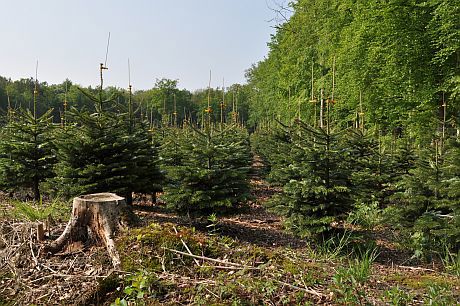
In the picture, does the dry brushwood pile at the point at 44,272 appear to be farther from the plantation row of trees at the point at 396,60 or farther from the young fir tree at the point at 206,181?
the plantation row of trees at the point at 396,60

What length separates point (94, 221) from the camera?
398 cm

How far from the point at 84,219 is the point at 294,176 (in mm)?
4003

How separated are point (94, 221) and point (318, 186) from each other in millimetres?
3517

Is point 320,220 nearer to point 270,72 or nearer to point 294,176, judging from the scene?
point 294,176

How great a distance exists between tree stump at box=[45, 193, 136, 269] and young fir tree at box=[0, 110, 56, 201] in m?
5.21

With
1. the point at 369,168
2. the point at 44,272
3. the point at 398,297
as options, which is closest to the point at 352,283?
the point at 398,297

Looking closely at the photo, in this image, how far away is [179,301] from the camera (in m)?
2.84

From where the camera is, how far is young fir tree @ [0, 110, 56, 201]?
8672 millimetres

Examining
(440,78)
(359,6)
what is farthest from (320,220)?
(359,6)

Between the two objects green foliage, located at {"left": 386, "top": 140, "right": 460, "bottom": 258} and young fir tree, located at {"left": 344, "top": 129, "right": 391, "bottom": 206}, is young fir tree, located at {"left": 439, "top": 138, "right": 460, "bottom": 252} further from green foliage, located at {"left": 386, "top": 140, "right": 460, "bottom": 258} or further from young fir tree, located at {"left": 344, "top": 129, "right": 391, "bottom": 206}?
young fir tree, located at {"left": 344, "top": 129, "right": 391, "bottom": 206}

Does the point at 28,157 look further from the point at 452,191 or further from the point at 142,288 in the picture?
the point at 452,191

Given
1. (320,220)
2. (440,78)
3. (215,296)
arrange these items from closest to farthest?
1. (215,296)
2. (320,220)
3. (440,78)

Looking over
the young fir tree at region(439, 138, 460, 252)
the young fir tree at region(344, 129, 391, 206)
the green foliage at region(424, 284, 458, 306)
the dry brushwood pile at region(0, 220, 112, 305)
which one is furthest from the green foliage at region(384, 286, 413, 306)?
the young fir tree at region(344, 129, 391, 206)

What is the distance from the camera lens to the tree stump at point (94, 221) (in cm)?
390
